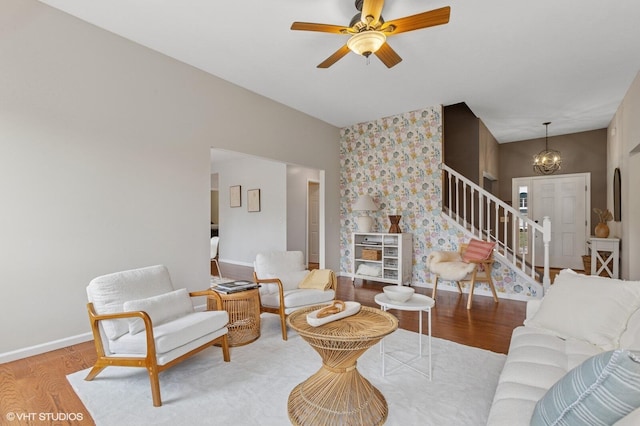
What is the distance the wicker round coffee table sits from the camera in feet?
5.74

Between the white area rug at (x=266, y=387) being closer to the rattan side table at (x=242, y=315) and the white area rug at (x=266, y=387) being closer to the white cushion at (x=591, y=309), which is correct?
the rattan side table at (x=242, y=315)

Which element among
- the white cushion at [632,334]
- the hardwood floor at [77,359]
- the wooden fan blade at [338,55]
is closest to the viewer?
the white cushion at [632,334]

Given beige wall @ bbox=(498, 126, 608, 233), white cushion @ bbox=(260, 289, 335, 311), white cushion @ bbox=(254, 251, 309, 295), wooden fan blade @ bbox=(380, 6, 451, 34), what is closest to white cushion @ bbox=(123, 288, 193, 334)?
white cushion @ bbox=(260, 289, 335, 311)

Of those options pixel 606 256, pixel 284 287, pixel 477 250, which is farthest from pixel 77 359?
pixel 606 256

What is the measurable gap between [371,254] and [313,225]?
9.01 feet

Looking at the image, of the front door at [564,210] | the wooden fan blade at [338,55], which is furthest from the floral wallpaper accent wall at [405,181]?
the front door at [564,210]

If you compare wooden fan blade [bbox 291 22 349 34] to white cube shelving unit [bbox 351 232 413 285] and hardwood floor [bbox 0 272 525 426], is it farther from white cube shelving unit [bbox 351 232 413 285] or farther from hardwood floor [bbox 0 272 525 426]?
white cube shelving unit [bbox 351 232 413 285]

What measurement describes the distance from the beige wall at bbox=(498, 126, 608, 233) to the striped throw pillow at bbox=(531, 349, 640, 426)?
6921mm

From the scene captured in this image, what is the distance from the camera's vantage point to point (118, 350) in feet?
7.10

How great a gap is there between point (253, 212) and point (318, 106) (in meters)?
3.29

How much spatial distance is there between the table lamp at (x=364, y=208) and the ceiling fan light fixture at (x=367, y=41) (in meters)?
3.11

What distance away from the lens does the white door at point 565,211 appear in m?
6.72

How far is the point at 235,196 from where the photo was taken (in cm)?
784

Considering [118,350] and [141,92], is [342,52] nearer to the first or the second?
[141,92]
